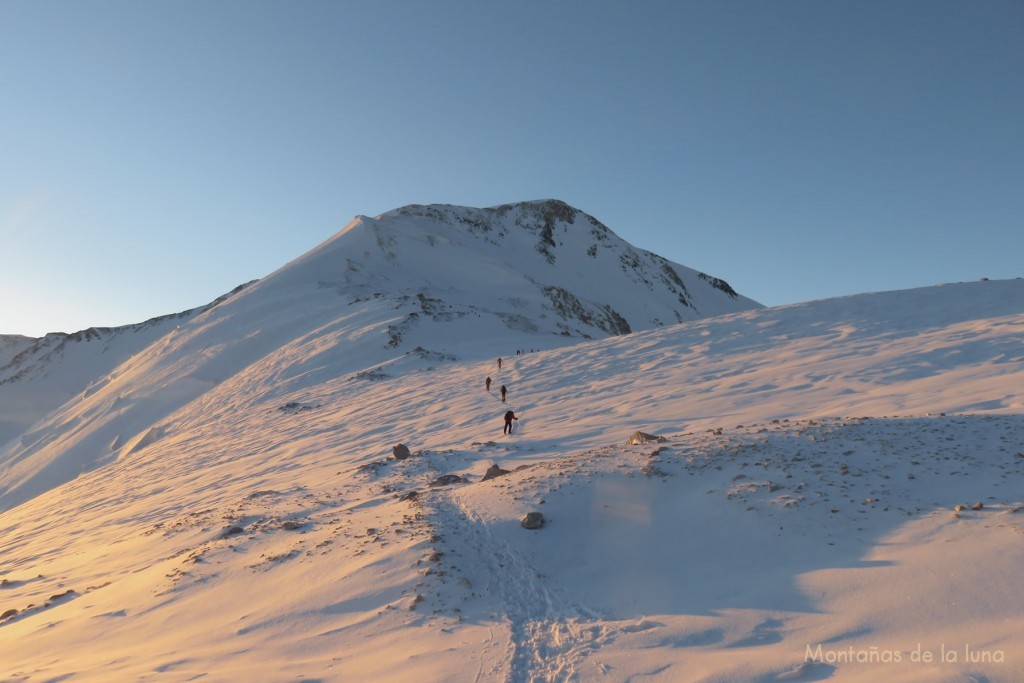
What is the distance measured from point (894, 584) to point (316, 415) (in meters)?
24.8

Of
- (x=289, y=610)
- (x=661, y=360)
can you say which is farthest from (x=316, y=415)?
(x=289, y=610)

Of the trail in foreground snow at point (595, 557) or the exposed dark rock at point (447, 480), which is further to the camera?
the exposed dark rock at point (447, 480)

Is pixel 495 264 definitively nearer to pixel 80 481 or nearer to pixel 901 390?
pixel 80 481

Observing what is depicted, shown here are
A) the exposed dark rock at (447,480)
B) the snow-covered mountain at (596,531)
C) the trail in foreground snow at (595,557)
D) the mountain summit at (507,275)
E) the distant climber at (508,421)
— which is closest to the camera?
the trail in foreground snow at (595,557)

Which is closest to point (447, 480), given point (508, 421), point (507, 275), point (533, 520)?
point (533, 520)

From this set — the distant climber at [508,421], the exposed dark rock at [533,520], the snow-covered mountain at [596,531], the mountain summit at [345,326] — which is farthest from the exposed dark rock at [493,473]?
the mountain summit at [345,326]

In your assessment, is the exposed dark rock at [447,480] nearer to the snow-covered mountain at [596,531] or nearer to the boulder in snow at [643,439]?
the snow-covered mountain at [596,531]

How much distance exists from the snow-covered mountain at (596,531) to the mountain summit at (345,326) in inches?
427

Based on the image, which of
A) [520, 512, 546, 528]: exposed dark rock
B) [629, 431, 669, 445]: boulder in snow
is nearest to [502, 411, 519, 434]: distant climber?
[629, 431, 669, 445]: boulder in snow

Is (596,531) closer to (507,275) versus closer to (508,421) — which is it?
(508,421)

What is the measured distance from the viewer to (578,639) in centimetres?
654

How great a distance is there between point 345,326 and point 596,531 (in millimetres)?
35824

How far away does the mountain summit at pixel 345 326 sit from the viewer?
124 feet

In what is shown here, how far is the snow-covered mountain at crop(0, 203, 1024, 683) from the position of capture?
20.3 feet
